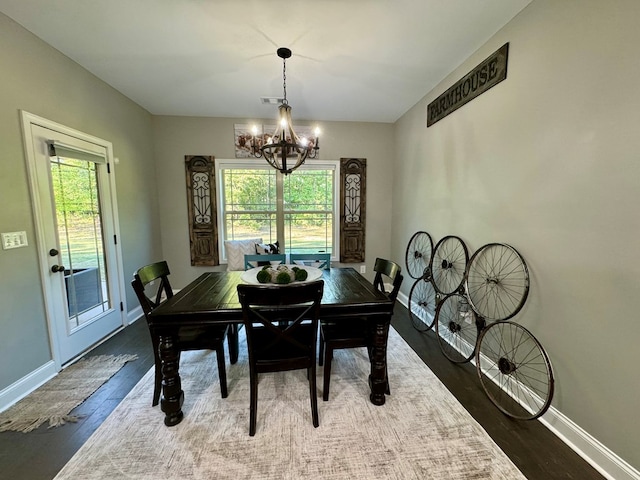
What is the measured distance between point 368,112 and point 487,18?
189cm

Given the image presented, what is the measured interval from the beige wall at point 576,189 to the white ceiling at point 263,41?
52 centimetres

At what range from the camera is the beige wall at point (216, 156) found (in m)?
3.86

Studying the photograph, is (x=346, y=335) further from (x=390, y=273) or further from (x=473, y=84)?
(x=473, y=84)

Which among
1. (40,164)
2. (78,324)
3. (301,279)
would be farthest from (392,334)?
(40,164)

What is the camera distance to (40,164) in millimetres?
2125

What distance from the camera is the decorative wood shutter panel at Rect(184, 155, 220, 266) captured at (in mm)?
3908

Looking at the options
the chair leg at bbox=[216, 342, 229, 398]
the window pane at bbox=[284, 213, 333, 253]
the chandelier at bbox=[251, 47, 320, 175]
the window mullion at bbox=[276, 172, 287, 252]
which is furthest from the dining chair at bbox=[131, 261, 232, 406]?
the window pane at bbox=[284, 213, 333, 253]

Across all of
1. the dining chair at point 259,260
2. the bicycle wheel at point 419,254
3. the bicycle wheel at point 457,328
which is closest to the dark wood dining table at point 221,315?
the dining chair at point 259,260

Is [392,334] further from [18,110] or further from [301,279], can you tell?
[18,110]

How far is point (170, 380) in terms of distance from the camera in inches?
66.2

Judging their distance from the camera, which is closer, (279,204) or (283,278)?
(283,278)

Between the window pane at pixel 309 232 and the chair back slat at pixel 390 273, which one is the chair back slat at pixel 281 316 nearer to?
the chair back slat at pixel 390 273

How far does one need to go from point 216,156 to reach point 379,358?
3.58 m

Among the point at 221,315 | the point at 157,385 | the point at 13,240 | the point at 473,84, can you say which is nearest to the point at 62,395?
the point at 157,385
